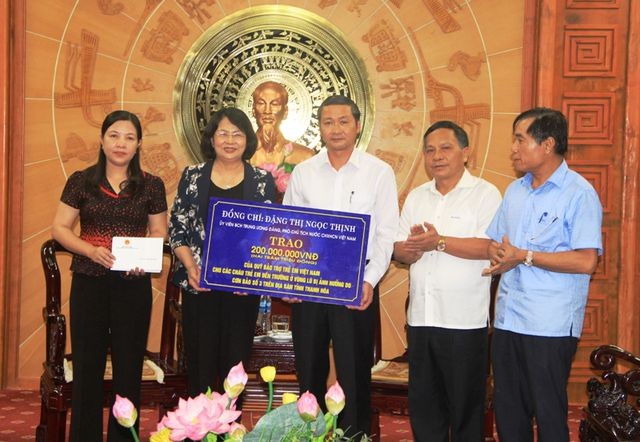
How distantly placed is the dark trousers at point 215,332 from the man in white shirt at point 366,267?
0.21 meters

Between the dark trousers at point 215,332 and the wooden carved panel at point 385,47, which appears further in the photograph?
the wooden carved panel at point 385,47

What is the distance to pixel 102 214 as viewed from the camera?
10.8 ft

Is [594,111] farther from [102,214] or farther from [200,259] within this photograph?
[102,214]

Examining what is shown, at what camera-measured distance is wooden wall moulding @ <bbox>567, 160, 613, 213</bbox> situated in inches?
184

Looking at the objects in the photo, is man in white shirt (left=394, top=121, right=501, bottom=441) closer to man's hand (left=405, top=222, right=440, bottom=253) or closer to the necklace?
man's hand (left=405, top=222, right=440, bottom=253)

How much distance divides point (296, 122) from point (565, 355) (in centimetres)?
255

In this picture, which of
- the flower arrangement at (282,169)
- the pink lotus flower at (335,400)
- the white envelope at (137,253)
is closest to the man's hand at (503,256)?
the white envelope at (137,253)

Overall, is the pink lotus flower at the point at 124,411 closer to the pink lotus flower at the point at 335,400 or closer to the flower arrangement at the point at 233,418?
the flower arrangement at the point at 233,418

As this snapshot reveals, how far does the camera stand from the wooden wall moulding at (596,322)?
4707 mm

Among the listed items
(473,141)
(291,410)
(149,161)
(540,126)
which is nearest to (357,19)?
(473,141)

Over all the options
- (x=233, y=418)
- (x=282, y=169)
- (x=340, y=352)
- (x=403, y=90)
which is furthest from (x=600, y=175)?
(x=233, y=418)

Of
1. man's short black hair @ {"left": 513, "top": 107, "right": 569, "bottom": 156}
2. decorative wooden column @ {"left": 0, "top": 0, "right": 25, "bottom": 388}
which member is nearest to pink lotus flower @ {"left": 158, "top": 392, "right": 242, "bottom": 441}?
man's short black hair @ {"left": 513, "top": 107, "right": 569, "bottom": 156}

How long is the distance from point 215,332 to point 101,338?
47cm

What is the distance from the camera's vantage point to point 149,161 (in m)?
4.85
